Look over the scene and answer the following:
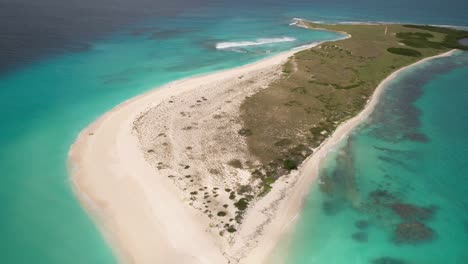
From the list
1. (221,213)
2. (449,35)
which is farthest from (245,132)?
(449,35)

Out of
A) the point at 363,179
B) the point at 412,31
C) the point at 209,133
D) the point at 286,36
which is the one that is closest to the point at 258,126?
the point at 209,133

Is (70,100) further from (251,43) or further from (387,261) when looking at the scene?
(251,43)

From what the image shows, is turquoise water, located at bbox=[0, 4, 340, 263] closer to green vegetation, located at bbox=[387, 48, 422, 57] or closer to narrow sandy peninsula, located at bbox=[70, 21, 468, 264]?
narrow sandy peninsula, located at bbox=[70, 21, 468, 264]

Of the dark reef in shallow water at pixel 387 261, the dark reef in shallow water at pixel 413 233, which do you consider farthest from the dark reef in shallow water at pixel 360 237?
the dark reef in shallow water at pixel 413 233

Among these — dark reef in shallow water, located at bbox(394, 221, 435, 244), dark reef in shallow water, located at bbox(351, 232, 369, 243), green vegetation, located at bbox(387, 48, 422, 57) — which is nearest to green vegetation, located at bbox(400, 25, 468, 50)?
green vegetation, located at bbox(387, 48, 422, 57)

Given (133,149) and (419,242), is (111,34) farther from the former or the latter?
(419,242)

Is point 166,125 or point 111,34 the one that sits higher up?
point 111,34

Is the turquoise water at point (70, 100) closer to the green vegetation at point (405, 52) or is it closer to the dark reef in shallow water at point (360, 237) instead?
the green vegetation at point (405, 52)
